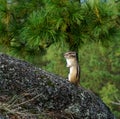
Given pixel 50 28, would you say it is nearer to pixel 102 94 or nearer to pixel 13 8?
pixel 13 8

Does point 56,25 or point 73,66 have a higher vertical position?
point 56,25

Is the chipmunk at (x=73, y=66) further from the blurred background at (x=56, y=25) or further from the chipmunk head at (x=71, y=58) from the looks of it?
the blurred background at (x=56, y=25)

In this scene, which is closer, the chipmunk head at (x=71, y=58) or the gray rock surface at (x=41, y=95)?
the gray rock surface at (x=41, y=95)

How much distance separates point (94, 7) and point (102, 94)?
14.5 m

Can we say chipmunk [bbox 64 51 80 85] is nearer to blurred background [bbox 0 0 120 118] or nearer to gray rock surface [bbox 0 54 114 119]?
gray rock surface [bbox 0 54 114 119]

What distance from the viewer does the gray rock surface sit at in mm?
5352

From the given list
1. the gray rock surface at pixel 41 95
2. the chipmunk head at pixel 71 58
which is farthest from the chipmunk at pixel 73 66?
the gray rock surface at pixel 41 95

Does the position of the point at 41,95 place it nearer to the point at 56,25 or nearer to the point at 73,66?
the point at 73,66

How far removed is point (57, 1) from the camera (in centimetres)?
728

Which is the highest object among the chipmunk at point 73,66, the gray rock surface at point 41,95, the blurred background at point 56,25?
the blurred background at point 56,25

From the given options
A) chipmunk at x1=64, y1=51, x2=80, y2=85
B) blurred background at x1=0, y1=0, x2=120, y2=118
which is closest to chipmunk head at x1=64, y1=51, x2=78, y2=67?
chipmunk at x1=64, y1=51, x2=80, y2=85

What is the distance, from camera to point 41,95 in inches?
221

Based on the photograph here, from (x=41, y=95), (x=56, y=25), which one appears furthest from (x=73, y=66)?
(x=56, y=25)

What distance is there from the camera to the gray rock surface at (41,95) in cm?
535
